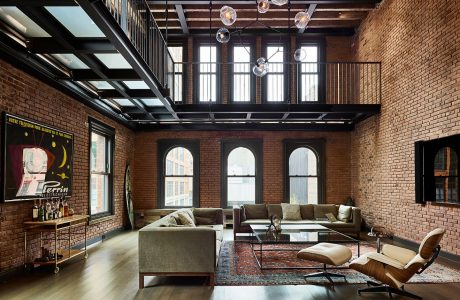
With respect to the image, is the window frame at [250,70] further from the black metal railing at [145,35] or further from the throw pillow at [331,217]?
the throw pillow at [331,217]

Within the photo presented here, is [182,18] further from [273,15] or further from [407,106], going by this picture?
[407,106]

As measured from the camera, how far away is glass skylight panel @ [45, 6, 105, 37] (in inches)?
152

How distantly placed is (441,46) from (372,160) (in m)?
3.68

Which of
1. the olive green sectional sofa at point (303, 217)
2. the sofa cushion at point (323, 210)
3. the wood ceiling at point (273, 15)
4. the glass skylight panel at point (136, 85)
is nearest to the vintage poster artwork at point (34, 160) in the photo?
the glass skylight panel at point (136, 85)

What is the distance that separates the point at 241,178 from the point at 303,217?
2769 mm

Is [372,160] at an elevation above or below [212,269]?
above

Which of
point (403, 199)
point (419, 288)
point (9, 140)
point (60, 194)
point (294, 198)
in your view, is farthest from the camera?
point (294, 198)

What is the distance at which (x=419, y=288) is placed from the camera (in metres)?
4.75

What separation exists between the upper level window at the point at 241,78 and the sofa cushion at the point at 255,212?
11.6 feet

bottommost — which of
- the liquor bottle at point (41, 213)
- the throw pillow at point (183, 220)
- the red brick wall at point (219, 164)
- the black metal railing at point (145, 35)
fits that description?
the throw pillow at point (183, 220)

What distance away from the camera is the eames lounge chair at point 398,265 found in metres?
4.16

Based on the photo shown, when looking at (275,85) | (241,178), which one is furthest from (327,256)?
(275,85)

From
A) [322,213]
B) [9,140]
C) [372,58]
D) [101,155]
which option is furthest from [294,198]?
[9,140]

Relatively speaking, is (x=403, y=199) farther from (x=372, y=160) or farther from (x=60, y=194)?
(x=60, y=194)
